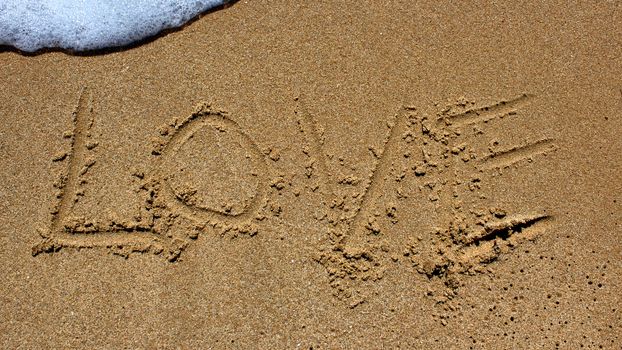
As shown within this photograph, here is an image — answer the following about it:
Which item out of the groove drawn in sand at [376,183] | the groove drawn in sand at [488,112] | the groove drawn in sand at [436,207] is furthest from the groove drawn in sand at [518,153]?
the groove drawn in sand at [376,183]

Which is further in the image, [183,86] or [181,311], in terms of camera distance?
[183,86]

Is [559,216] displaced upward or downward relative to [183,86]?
downward

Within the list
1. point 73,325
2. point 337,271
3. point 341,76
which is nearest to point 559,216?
point 337,271

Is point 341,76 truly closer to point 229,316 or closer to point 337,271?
point 337,271

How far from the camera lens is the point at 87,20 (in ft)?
8.14

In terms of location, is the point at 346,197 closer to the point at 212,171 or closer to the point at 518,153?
the point at 212,171

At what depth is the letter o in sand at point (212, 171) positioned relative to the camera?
2.26 m

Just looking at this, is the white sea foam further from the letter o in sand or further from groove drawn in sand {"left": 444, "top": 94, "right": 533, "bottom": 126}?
groove drawn in sand {"left": 444, "top": 94, "right": 533, "bottom": 126}

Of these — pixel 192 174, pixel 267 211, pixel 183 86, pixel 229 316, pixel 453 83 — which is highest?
pixel 183 86

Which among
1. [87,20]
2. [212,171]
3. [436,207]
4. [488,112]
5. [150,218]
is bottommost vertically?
[436,207]

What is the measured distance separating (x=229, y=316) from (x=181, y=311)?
21cm

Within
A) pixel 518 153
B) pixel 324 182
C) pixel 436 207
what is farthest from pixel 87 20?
pixel 518 153

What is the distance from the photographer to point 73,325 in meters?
2.19

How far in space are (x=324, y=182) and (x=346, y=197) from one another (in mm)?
121
